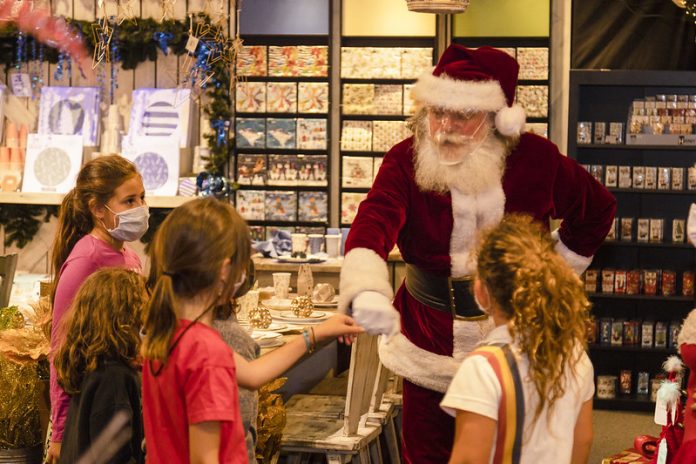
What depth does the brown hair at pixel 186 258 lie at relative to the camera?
6.84 ft

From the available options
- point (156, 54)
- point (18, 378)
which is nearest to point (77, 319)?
point (18, 378)

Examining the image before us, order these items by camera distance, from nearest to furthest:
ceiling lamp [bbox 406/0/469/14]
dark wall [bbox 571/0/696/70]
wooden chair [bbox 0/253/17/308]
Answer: wooden chair [bbox 0/253/17/308] < ceiling lamp [bbox 406/0/469/14] < dark wall [bbox 571/0/696/70]

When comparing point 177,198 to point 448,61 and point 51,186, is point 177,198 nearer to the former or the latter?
Result: point 51,186

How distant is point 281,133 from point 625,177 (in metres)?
2.60

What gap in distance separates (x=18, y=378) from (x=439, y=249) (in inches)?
63.1

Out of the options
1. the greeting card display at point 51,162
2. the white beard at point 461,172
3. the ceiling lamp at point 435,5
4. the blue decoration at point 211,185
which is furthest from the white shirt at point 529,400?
the greeting card display at point 51,162

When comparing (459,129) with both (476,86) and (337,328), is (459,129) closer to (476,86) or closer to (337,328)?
(476,86)

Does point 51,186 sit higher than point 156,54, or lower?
lower

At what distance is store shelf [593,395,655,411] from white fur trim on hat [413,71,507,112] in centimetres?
410

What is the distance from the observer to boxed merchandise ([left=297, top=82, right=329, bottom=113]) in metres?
7.86

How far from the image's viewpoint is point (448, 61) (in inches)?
123

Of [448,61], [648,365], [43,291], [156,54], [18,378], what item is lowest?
[648,365]

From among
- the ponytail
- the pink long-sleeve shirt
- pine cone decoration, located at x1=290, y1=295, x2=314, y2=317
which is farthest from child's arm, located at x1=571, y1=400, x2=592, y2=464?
pine cone decoration, located at x1=290, y1=295, x2=314, y2=317

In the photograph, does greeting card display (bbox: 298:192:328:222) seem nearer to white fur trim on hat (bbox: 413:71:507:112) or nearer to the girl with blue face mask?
the girl with blue face mask
